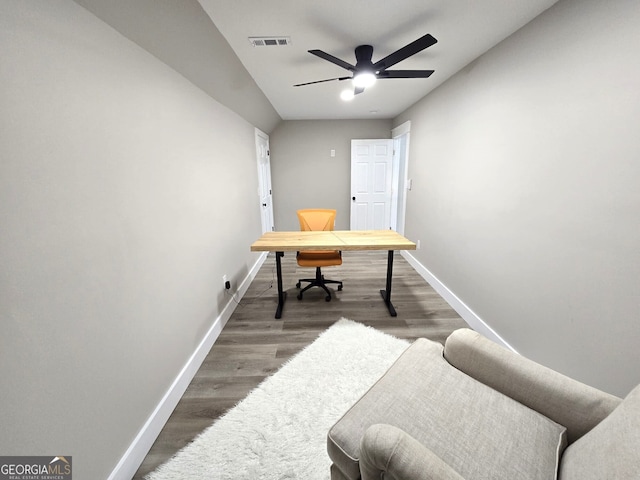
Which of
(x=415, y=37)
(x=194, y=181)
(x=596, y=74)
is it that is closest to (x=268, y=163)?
(x=194, y=181)

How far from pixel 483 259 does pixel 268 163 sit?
373 centimetres

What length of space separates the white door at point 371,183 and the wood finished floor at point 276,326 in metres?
1.48

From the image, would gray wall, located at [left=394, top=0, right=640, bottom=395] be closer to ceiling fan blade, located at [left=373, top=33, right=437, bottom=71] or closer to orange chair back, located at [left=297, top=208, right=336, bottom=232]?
ceiling fan blade, located at [left=373, top=33, right=437, bottom=71]

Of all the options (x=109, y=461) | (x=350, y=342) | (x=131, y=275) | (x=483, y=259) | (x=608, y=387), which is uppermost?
(x=131, y=275)

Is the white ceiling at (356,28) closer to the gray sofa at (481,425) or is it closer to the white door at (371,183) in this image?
the gray sofa at (481,425)

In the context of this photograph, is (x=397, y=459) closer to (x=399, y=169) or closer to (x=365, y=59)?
(x=365, y=59)

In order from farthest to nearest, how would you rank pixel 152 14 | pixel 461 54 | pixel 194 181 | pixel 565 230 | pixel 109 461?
1. pixel 461 54
2. pixel 194 181
3. pixel 565 230
4. pixel 152 14
5. pixel 109 461

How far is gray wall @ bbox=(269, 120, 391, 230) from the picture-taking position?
4484 millimetres

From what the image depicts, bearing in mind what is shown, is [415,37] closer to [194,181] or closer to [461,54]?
[461,54]

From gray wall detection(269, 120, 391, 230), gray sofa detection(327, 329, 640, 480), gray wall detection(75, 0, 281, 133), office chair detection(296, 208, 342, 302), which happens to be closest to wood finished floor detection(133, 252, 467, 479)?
office chair detection(296, 208, 342, 302)

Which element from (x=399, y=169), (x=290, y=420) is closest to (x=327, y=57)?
(x=290, y=420)

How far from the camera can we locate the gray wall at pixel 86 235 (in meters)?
0.73

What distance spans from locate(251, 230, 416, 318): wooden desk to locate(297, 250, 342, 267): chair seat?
9.1 inches

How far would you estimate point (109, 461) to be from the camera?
103 centimetres
